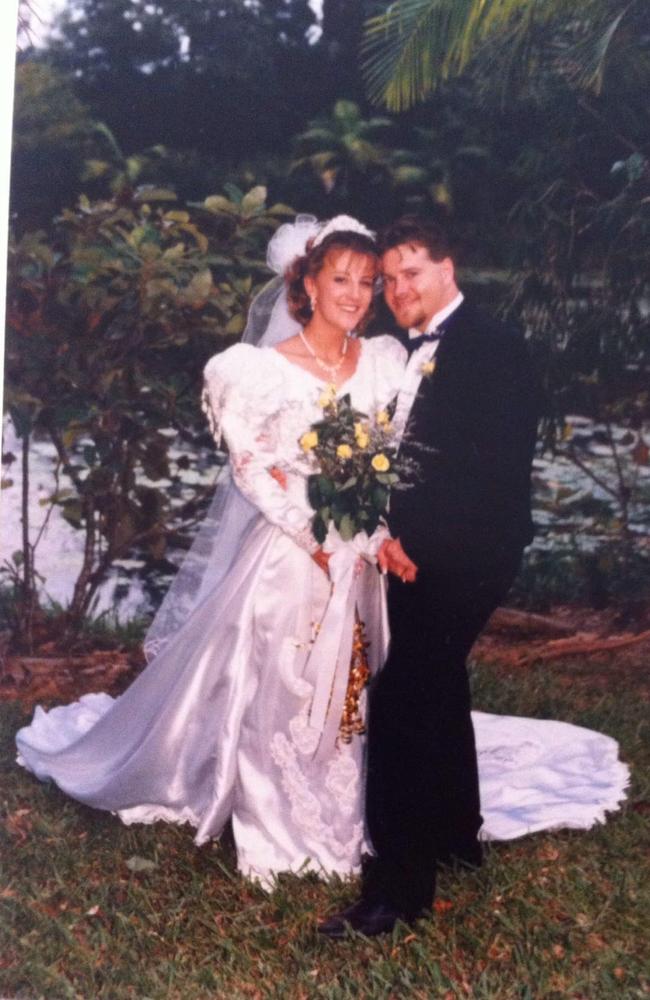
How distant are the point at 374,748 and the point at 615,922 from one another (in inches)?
28.7

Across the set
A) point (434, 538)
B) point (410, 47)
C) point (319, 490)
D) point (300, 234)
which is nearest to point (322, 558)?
point (319, 490)

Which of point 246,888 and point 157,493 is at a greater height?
point 157,493

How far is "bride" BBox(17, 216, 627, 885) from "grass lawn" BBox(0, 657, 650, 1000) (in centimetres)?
10

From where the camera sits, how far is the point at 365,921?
125 inches

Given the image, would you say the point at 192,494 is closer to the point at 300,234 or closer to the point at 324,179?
the point at 300,234

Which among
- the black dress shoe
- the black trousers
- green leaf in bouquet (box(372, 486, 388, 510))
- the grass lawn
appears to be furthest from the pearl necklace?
the black dress shoe

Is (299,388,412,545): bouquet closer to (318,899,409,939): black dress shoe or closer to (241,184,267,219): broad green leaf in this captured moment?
(241,184,267,219): broad green leaf

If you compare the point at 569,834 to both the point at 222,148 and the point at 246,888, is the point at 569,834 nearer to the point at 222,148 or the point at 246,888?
the point at 246,888

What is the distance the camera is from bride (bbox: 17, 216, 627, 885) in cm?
330

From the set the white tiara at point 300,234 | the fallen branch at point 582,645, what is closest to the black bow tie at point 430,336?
the white tiara at point 300,234

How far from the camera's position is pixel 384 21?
325 centimetres

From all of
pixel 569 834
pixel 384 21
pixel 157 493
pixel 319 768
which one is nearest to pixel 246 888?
pixel 319 768

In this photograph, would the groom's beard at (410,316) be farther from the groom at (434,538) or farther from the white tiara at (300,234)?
the white tiara at (300,234)

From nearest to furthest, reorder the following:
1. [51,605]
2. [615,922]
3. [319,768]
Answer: [615,922] → [319,768] → [51,605]
